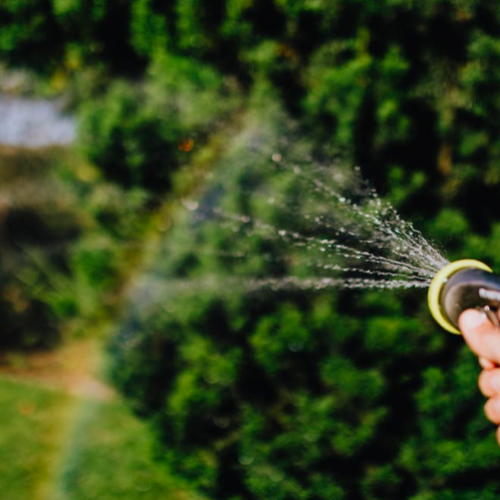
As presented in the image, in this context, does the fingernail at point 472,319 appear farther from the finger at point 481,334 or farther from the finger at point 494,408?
the finger at point 494,408

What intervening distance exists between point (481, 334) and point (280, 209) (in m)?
1.82

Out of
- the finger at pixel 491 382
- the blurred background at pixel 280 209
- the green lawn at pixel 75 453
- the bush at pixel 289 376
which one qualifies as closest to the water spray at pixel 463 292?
the finger at pixel 491 382

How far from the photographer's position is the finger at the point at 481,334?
1.67m

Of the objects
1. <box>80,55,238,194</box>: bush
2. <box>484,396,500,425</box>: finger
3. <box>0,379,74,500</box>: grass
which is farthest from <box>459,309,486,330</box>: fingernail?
<box>0,379,74,500</box>: grass

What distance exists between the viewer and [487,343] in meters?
1.67

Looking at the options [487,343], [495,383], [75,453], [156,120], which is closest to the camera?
[487,343]

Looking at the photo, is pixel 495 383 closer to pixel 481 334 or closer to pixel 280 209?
pixel 481 334

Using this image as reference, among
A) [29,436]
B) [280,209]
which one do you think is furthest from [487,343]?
[29,436]

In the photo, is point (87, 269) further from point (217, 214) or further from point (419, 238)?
point (419, 238)

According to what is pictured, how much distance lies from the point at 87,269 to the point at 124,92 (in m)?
1.41

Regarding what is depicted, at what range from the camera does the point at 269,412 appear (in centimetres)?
348

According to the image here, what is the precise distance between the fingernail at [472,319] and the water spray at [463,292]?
3 cm

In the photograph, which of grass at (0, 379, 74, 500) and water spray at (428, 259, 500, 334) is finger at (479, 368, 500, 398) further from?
grass at (0, 379, 74, 500)

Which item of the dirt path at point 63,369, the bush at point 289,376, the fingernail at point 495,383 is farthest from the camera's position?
the dirt path at point 63,369
